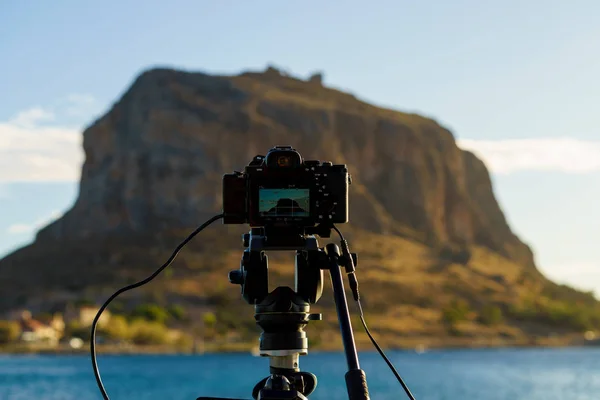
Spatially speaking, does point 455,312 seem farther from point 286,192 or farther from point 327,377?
point 286,192

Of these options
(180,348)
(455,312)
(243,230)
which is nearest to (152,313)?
(180,348)

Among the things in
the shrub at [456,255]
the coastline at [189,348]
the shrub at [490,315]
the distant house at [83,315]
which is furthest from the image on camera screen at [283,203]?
the shrub at [456,255]

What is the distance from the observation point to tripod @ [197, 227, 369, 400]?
10.8ft

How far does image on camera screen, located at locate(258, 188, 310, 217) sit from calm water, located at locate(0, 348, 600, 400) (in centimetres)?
5929

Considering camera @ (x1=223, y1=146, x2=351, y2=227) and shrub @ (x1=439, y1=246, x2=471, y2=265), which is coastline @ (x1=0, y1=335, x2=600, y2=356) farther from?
camera @ (x1=223, y1=146, x2=351, y2=227)

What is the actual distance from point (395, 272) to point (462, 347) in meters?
14.9

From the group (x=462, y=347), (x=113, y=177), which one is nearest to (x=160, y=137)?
(x=113, y=177)

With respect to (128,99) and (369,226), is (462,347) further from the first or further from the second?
(128,99)

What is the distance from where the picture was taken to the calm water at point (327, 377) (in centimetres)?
7031

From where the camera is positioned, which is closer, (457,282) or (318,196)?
(318,196)

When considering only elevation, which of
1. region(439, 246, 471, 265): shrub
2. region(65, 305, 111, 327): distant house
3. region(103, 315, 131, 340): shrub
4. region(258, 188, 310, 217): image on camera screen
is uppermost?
region(439, 246, 471, 265): shrub

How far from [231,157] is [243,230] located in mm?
57227

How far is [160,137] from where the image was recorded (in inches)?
6905

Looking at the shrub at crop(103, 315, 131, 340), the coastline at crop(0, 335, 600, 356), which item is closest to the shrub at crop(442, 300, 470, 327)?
the coastline at crop(0, 335, 600, 356)
